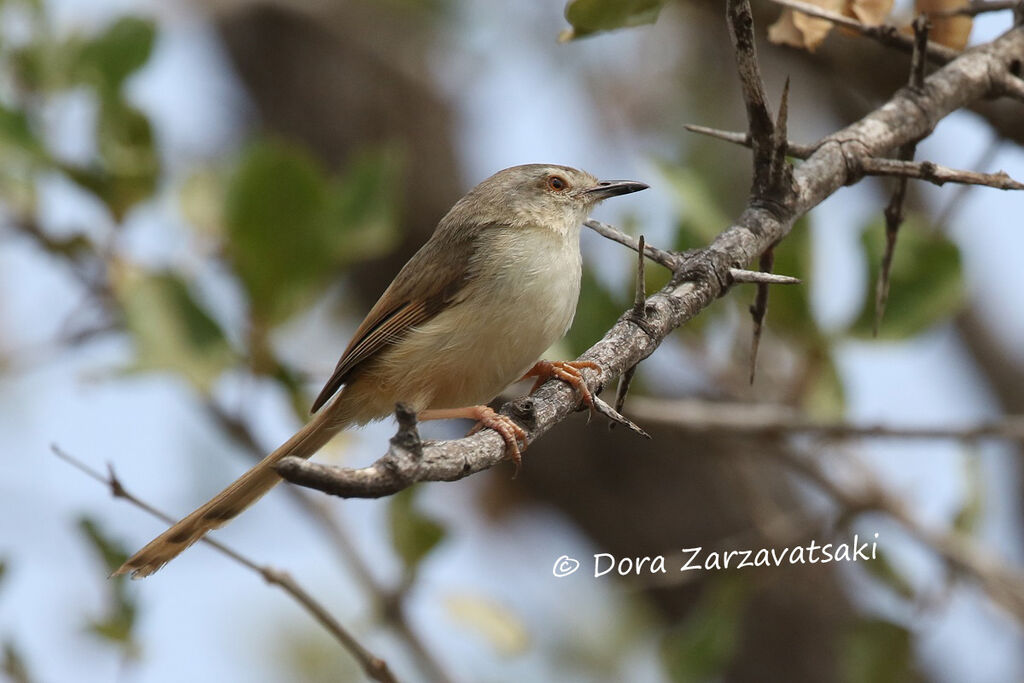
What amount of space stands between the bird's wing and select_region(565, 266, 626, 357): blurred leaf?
1.48 ft

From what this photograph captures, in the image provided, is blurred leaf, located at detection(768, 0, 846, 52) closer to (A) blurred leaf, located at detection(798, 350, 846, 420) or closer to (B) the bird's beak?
(B) the bird's beak

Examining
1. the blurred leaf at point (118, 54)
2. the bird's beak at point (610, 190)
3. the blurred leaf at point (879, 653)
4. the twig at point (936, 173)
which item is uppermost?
the blurred leaf at point (118, 54)

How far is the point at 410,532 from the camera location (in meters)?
3.81

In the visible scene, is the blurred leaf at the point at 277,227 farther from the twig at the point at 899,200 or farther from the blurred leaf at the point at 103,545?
the twig at the point at 899,200

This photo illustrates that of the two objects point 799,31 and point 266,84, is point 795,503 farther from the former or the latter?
A: point 266,84

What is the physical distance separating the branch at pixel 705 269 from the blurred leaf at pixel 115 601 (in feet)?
6.12

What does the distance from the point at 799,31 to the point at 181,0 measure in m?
6.41

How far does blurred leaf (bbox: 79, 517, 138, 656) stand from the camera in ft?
11.3

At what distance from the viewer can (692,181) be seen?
12.7 feet

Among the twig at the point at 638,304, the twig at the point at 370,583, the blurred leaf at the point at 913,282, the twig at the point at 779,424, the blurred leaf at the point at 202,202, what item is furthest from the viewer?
the blurred leaf at the point at 202,202

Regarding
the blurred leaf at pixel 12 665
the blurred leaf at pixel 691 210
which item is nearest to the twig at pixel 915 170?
the blurred leaf at pixel 691 210

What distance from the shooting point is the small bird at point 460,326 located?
3.30m

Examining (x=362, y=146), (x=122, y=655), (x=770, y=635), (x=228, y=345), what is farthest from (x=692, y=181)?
(x=362, y=146)

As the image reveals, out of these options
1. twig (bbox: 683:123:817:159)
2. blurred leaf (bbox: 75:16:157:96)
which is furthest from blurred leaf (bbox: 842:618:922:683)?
blurred leaf (bbox: 75:16:157:96)
